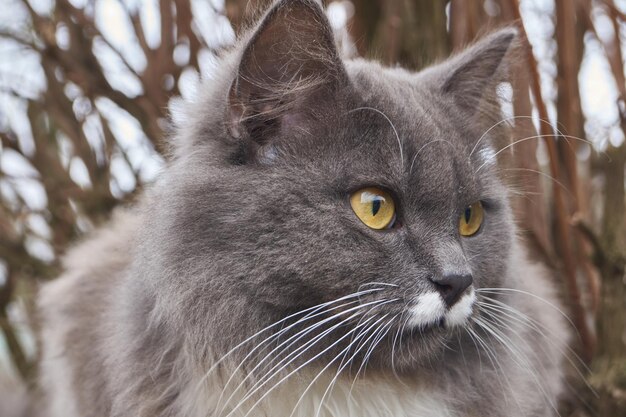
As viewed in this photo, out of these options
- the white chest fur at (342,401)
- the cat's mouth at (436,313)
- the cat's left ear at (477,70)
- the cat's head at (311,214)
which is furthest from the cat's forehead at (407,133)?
the white chest fur at (342,401)

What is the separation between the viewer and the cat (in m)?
1.38

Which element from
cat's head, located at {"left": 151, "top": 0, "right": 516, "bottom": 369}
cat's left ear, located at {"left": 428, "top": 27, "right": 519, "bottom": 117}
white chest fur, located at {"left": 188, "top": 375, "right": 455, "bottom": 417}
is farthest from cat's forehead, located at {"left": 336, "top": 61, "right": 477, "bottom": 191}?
white chest fur, located at {"left": 188, "top": 375, "right": 455, "bottom": 417}

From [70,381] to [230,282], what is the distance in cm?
85

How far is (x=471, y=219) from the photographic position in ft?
5.33

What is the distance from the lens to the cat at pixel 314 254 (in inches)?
54.5

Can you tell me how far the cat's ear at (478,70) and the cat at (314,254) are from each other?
0.12 ft

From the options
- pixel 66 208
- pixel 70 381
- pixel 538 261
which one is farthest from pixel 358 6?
pixel 70 381

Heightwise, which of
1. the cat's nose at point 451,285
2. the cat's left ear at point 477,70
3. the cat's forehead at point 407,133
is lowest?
the cat's nose at point 451,285

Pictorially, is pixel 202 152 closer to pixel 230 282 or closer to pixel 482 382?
pixel 230 282

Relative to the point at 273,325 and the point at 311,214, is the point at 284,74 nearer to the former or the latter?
the point at 311,214

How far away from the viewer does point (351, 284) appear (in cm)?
137

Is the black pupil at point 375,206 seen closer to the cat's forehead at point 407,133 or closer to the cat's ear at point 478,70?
the cat's forehead at point 407,133

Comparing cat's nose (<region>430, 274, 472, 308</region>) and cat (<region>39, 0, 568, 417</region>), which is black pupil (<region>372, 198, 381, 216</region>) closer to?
cat (<region>39, 0, 568, 417</region>)

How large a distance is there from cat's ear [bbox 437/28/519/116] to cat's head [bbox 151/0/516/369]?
26cm
